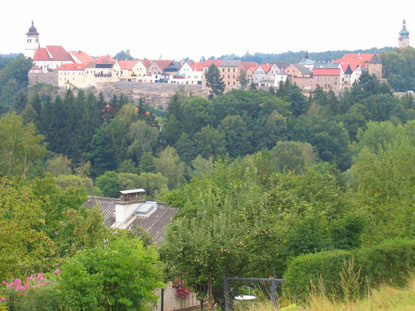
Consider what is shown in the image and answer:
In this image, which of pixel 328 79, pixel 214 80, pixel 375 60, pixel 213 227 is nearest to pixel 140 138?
pixel 214 80

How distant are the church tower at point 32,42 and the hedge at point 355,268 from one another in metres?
127

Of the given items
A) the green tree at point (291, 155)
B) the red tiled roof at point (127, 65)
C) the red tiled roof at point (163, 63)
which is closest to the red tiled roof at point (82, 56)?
the red tiled roof at point (127, 65)

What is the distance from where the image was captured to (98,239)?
16281 millimetres

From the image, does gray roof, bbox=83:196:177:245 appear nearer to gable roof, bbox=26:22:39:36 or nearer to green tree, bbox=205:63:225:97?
green tree, bbox=205:63:225:97

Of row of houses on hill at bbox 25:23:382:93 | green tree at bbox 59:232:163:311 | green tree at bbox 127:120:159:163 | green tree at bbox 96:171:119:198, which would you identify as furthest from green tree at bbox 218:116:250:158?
green tree at bbox 59:232:163:311

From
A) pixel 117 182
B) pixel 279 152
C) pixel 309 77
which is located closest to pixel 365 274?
pixel 117 182

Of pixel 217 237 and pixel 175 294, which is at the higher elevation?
pixel 217 237

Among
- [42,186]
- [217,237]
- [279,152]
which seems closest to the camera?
[217,237]

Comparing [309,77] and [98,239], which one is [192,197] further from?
[309,77]

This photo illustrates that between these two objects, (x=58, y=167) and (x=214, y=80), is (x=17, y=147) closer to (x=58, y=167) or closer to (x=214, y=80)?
(x=58, y=167)

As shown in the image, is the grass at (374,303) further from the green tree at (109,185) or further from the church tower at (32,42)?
the church tower at (32,42)

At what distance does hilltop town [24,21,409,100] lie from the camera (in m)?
110

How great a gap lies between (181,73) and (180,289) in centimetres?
10234

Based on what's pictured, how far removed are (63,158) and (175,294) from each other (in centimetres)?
5901
